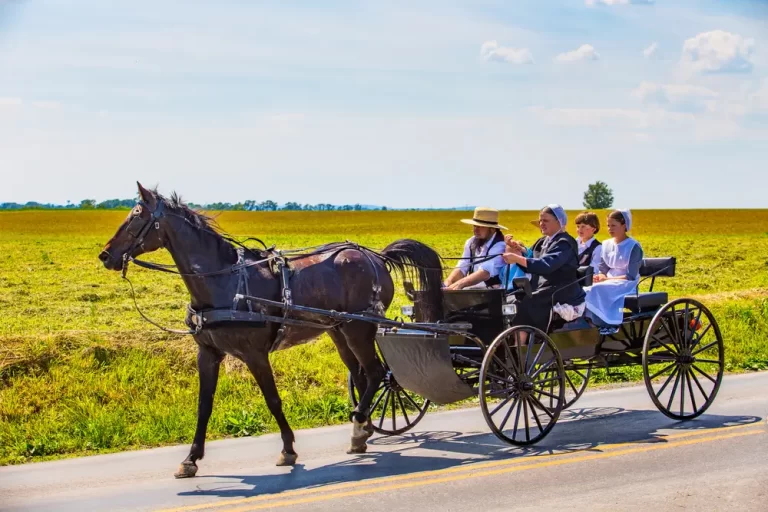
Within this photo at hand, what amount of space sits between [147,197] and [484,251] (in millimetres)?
3565

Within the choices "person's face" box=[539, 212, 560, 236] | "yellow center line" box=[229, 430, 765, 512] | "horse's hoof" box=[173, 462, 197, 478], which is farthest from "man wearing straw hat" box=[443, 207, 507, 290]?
"horse's hoof" box=[173, 462, 197, 478]

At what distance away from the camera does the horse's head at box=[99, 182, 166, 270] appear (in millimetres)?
→ 8211

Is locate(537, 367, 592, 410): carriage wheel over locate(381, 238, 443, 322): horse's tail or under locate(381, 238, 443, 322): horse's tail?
under

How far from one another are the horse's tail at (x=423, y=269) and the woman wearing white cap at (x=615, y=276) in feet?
5.33

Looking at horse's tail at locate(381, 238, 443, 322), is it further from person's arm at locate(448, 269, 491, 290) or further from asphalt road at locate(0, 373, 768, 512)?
asphalt road at locate(0, 373, 768, 512)

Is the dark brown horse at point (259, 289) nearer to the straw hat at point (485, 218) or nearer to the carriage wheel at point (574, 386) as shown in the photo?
the straw hat at point (485, 218)

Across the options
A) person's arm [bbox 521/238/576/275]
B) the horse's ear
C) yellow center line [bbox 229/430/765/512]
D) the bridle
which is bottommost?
yellow center line [bbox 229/430/765/512]

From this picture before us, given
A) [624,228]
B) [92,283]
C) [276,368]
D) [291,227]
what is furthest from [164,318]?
[291,227]

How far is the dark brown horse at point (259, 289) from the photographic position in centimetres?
836

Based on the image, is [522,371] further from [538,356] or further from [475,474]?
[475,474]

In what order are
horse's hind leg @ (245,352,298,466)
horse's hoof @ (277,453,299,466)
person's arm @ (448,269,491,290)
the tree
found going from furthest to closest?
the tree
person's arm @ (448,269,491,290)
horse's hind leg @ (245,352,298,466)
horse's hoof @ (277,453,299,466)

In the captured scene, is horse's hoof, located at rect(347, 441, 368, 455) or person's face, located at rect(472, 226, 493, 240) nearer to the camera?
horse's hoof, located at rect(347, 441, 368, 455)

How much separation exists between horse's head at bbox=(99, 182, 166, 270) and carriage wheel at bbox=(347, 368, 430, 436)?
2.70 meters

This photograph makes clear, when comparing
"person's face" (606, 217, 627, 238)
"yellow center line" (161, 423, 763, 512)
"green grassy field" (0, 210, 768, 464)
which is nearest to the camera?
"yellow center line" (161, 423, 763, 512)
